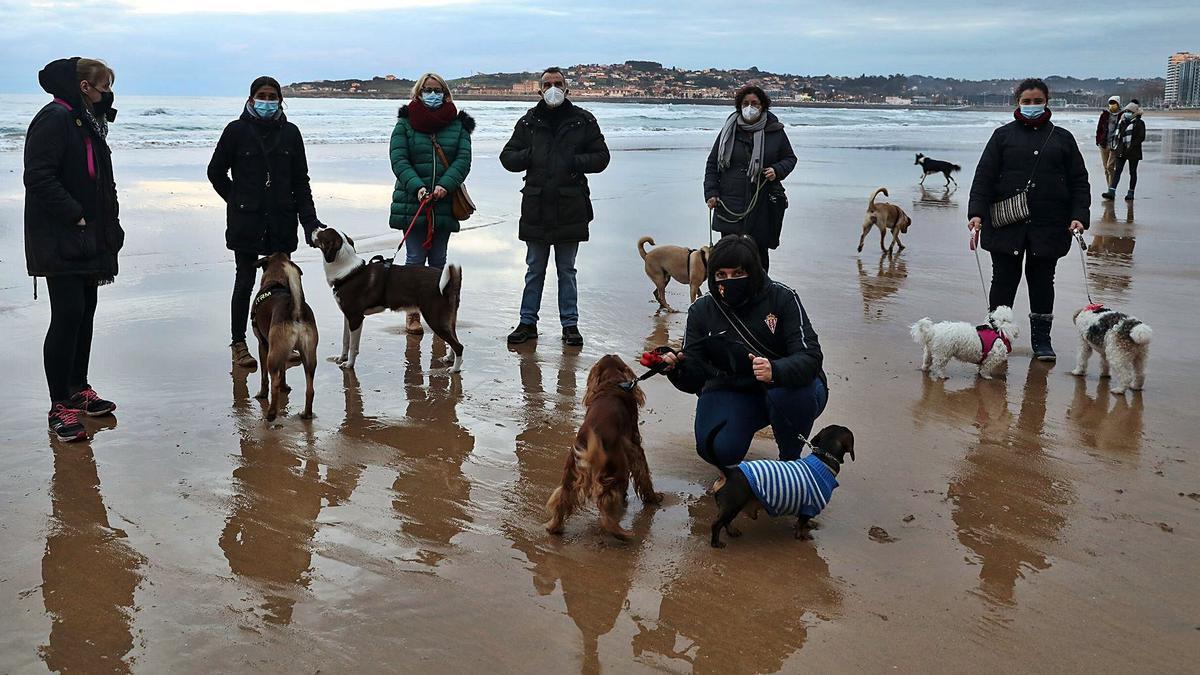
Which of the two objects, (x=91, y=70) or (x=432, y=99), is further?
(x=432, y=99)

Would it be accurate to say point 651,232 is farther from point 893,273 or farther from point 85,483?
point 85,483

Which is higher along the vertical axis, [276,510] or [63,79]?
[63,79]

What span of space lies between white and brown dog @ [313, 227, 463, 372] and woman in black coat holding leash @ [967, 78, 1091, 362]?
390cm

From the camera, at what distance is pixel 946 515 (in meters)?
4.54

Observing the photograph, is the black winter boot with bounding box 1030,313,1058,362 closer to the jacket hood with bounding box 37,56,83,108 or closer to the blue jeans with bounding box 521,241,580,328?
the blue jeans with bounding box 521,241,580,328

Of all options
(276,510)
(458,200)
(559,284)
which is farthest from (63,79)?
(559,284)

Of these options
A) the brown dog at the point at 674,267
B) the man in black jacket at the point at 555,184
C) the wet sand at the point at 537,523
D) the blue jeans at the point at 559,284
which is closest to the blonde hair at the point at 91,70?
the wet sand at the point at 537,523

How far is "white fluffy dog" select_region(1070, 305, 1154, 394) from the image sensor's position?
6.38 meters

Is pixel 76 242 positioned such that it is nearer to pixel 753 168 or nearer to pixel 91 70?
pixel 91 70

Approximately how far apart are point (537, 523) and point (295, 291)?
7.92ft

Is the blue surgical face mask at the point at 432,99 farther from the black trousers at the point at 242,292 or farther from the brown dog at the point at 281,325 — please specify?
the brown dog at the point at 281,325

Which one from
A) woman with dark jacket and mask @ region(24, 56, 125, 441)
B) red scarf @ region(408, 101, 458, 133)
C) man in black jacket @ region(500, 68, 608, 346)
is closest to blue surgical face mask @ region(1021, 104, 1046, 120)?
man in black jacket @ region(500, 68, 608, 346)

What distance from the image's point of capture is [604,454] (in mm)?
4090

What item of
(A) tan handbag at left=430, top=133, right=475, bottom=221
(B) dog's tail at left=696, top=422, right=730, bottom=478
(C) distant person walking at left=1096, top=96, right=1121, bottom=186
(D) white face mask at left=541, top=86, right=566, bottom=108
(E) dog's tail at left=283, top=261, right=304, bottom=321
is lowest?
(B) dog's tail at left=696, top=422, right=730, bottom=478
